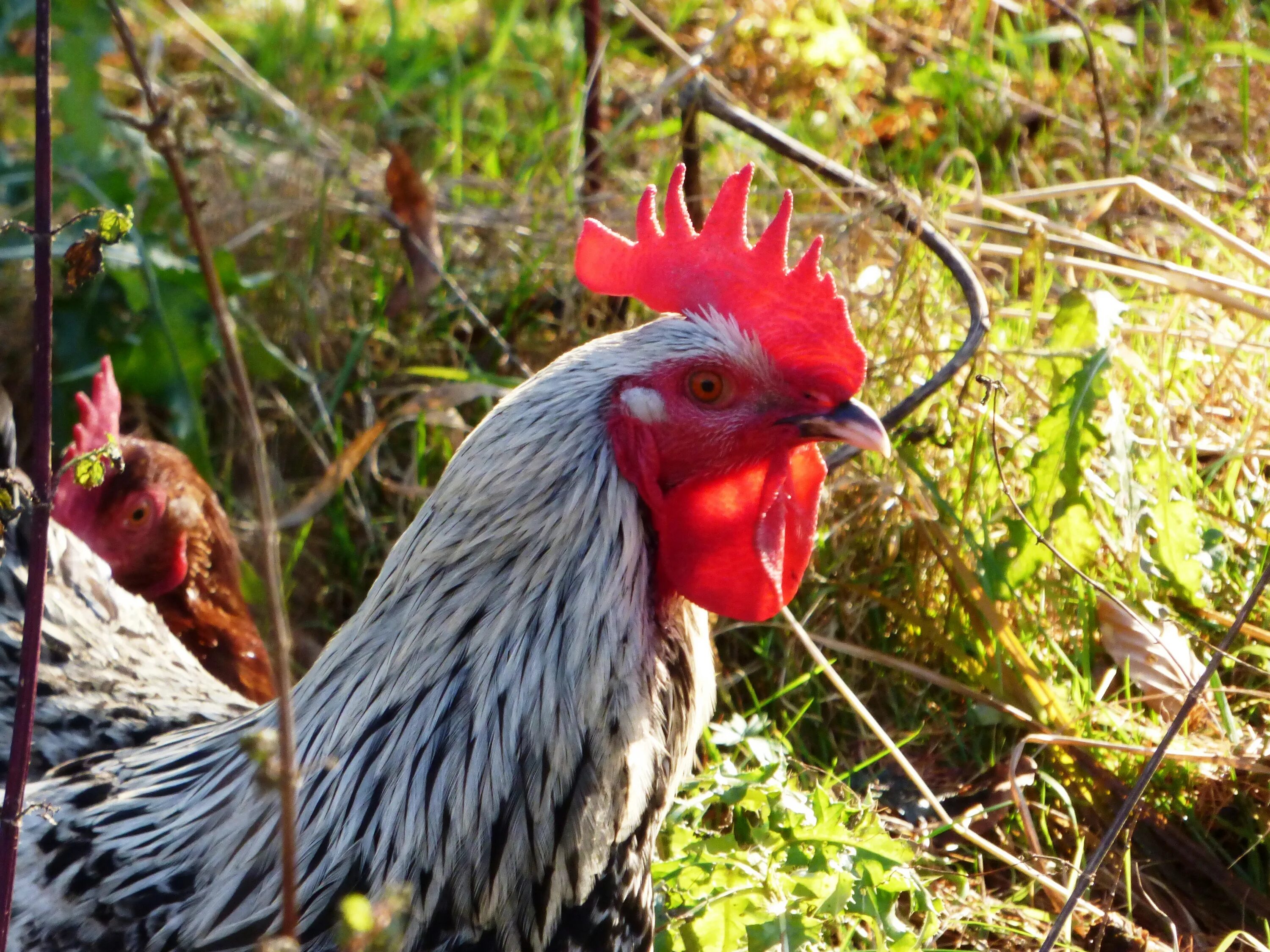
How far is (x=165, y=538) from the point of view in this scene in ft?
10.8

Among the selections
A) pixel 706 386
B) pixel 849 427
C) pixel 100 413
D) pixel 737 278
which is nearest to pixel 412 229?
pixel 100 413

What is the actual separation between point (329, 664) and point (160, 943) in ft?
1.63

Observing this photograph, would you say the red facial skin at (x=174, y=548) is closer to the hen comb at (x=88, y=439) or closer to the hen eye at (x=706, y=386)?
the hen comb at (x=88, y=439)

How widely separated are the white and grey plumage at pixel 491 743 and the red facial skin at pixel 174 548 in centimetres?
120

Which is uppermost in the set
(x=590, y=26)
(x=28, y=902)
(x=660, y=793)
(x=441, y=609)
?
(x=590, y=26)

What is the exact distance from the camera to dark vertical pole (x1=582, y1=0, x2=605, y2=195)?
4.07 metres

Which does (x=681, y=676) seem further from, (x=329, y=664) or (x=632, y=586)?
(x=329, y=664)

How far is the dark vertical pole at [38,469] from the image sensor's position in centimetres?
161

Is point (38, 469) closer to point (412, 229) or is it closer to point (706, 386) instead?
point (706, 386)

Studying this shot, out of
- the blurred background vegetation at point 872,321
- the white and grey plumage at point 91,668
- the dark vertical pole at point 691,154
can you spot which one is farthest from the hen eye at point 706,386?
the dark vertical pole at point 691,154

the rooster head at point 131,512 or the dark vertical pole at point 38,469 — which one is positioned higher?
the dark vertical pole at point 38,469

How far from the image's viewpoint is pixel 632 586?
2039 millimetres

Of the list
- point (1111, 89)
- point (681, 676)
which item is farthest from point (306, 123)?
point (681, 676)

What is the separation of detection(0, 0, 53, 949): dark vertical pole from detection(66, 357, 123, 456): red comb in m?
1.67
